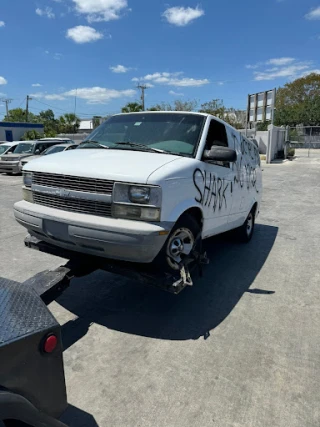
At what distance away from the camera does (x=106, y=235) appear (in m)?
3.01

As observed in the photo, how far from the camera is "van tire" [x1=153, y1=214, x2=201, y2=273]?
10.8 ft

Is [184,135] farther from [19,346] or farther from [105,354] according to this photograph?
[19,346]

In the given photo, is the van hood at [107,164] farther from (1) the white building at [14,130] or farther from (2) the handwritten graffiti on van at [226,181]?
(1) the white building at [14,130]

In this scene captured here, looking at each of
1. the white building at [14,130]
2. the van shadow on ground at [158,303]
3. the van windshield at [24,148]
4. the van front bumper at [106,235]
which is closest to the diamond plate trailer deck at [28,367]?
the van front bumper at [106,235]

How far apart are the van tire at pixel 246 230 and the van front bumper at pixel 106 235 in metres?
3.16

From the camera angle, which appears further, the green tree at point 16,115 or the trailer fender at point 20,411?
the green tree at point 16,115

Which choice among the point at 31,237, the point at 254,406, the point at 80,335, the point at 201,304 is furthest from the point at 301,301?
the point at 31,237

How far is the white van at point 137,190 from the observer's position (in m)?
3.03

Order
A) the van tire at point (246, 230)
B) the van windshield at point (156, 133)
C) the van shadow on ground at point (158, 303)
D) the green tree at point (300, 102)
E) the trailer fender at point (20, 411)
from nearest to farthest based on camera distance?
the trailer fender at point (20, 411), the van shadow on ground at point (158, 303), the van windshield at point (156, 133), the van tire at point (246, 230), the green tree at point (300, 102)

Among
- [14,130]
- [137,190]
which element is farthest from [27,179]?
[14,130]

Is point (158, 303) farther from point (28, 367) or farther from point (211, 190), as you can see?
point (28, 367)

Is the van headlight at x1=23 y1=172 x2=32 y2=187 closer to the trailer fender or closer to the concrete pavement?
the concrete pavement

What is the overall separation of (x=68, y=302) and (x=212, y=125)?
2694 millimetres

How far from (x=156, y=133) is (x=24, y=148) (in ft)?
51.1
